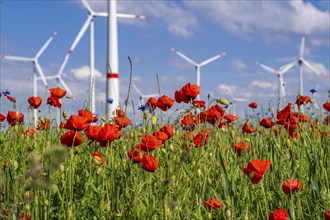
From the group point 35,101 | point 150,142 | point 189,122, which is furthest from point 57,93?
point 150,142

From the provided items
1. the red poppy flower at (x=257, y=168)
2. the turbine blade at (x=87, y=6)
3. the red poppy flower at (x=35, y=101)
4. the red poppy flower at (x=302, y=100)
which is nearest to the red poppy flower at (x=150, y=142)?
the red poppy flower at (x=257, y=168)

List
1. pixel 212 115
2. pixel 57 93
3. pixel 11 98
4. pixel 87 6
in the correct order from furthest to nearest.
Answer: pixel 87 6 < pixel 11 98 < pixel 57 93 < pixel 212 115

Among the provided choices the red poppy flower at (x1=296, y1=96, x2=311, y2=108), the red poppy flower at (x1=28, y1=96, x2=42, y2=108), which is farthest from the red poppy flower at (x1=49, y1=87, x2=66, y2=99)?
the red poppy flower at (x1=296, y1=96, x2=311, y2=108)

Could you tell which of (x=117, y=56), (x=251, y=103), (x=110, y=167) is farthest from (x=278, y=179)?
(x=117, y=56)

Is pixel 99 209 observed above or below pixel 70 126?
below

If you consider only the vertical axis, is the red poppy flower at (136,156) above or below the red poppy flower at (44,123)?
below

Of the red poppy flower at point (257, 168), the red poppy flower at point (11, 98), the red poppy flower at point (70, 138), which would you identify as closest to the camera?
the red poppy flower at point (257, 168)

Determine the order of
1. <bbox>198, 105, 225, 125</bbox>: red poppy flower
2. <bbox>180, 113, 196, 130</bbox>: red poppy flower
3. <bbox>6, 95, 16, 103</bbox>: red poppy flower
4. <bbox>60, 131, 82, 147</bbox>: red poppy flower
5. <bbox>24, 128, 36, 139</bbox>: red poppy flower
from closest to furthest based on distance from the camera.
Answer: <bbox>60, 131, 82, 147</bbox>: red poppy flower, <bbox>198, 105, 225, 125</bbox>: red poppy flower, <bbox>180, 113, 196, 130</bbox>: red poppy flower, <bbox>24, 128, 36, 139</bbox>: red poppy flower, <bbox>6, 95, 16, 103</bbox>: red poppy flower

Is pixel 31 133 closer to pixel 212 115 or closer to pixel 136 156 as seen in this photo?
pixel 212 115

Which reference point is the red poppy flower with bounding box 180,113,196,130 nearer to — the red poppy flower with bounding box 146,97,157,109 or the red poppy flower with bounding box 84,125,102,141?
the red poppy flower with bounding box 146,97,157,109

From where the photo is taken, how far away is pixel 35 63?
1023 inches

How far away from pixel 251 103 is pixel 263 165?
3317mm

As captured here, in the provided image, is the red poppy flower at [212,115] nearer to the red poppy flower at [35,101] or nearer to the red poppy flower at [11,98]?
the red poppy flower at [35,101]

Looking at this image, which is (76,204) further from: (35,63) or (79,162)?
(35,63)
